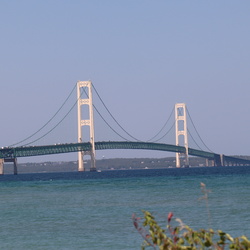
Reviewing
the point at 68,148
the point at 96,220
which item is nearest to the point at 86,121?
the point at 68,148

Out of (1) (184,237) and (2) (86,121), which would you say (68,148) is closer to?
(2) (86,121)

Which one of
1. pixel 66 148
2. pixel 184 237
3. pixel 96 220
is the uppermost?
pixel 66 148

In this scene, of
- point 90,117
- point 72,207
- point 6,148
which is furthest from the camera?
point 90,117

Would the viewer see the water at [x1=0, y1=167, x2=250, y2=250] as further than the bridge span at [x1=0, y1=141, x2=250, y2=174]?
No

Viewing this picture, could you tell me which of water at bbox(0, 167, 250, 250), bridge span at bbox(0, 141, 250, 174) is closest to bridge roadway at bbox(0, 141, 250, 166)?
bridge span at bbox(0, 141, 250, 174)

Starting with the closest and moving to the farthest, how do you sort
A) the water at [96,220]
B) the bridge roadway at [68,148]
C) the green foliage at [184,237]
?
1. the green foliage at [184,237]
2. the water at [96,220]
3. the bridge roadway at [68,148]

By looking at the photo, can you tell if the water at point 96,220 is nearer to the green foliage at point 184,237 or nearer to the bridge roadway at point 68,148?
the green foliage at point 184,237

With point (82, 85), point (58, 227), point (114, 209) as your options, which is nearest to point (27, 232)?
point (58, 227)

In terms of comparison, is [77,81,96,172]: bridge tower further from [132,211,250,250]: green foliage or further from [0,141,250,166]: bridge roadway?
[132,211,250,250]: green foliage

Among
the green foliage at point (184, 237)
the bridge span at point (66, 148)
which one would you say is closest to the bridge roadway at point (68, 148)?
the bridge span at point (66, 148)

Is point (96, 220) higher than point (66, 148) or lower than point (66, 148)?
lower

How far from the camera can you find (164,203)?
29188mm

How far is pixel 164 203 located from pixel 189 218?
7.53 metres

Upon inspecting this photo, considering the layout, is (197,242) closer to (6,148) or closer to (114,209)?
(114,209)
